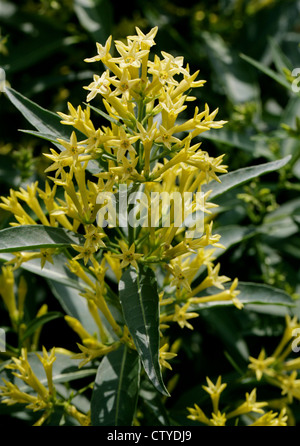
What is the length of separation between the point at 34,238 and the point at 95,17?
1.93 meters

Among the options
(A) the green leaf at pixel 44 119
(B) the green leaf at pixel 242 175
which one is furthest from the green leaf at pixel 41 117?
(B) the green leaf at pixel 242 175

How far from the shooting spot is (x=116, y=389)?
2.01 metres

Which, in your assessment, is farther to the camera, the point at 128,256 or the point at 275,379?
the point at 275,379

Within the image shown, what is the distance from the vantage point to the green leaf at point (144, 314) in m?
1.63

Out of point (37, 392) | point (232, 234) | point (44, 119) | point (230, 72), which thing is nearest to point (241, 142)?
point (232, 234)

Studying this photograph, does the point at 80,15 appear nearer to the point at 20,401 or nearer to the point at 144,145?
the point at 144,145

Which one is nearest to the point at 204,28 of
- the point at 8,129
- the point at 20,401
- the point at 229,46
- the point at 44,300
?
the point at 229,46

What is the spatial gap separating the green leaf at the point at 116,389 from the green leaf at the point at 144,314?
38 centimetres

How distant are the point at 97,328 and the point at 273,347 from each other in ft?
3.33

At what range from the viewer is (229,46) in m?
3.62

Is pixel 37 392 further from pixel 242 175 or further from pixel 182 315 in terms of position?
pixel 242 175

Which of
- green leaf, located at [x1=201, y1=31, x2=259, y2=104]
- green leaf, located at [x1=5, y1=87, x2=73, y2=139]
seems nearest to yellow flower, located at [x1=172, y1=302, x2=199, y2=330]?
green leaf, located at [x1=5, y1=87, x2=73, y2=139]

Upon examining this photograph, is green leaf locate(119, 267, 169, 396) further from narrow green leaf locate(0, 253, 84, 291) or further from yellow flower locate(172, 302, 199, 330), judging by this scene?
narrow green leaf locate(0, 253, 84, 291)

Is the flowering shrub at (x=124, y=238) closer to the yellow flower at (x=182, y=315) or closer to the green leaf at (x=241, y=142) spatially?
the yellow flower at (x=182, y=315)
